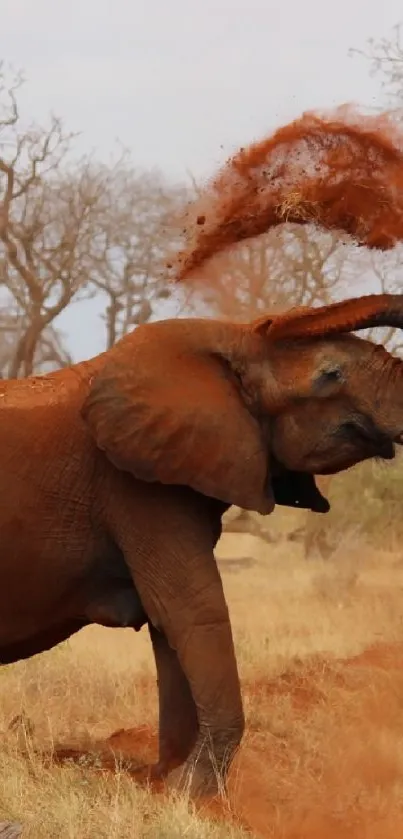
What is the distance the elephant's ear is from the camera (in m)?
6.17

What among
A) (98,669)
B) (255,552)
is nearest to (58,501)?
(98,669)

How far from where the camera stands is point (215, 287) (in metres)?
7.37

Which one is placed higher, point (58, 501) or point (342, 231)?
point (342, 231)

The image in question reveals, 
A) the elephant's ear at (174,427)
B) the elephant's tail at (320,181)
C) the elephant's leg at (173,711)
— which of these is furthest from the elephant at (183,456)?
the elephant's tail at (320,181)

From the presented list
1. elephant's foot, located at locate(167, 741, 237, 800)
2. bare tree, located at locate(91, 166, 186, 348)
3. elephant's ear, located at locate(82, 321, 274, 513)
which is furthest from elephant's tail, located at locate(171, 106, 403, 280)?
bare tree, located at locate(91, 166, 186, 348)

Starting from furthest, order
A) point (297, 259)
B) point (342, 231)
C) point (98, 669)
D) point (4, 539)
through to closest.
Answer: point (297, 259)
point (98, 669)
point (342, 231)
point (4, 539)

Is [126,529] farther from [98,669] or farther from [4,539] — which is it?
[98,669]

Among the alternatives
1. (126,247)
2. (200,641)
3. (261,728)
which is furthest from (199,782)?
(126,247)

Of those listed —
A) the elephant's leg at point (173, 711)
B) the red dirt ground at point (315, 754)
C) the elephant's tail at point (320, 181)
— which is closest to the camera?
the red dirt ground at point (315, 754)

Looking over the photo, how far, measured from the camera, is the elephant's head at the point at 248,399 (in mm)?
6184

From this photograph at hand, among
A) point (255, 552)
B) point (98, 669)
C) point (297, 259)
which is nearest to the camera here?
point (98, 669)

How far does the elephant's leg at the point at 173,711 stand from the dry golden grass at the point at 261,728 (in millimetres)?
342

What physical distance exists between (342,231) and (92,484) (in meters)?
2.02

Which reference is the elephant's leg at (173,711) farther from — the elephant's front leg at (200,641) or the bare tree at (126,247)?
the bare tree at (126,247)
